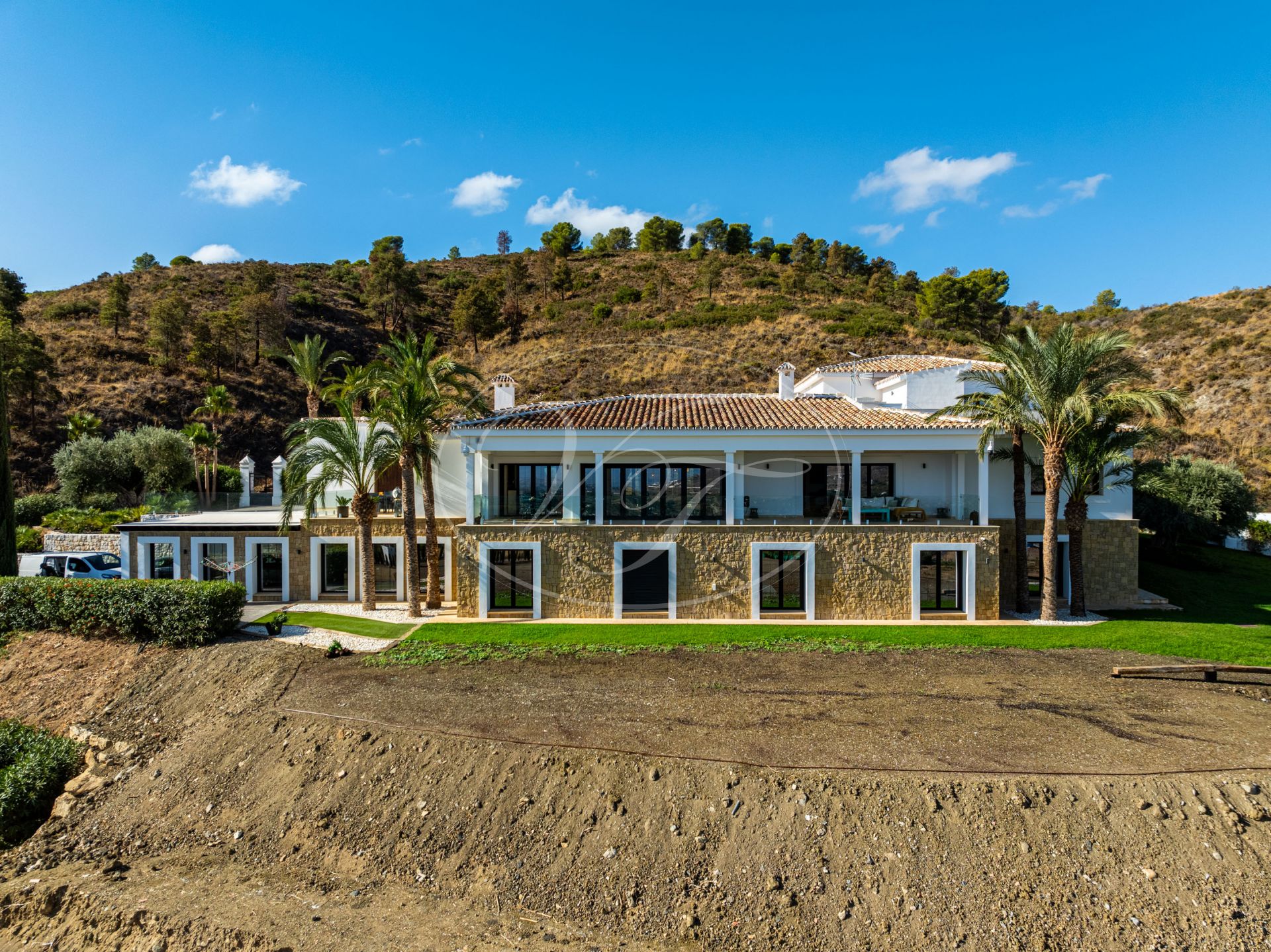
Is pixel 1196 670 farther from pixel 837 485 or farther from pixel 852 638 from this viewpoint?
pixel 837 485

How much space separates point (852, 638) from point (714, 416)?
9.11 metres

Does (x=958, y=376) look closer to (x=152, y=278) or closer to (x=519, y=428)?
(x=519, y=428)

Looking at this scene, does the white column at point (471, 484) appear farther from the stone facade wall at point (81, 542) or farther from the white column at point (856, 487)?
the stone facade wall at point (81, 542)

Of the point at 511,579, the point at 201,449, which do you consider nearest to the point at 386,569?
the point at 511,579

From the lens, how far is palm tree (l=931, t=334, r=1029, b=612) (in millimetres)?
21547

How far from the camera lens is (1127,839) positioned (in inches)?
406

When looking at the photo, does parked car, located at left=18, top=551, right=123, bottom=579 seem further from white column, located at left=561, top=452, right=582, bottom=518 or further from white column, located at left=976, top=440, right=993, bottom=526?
white column, located at left=976, top=440, right=993, bottom=526

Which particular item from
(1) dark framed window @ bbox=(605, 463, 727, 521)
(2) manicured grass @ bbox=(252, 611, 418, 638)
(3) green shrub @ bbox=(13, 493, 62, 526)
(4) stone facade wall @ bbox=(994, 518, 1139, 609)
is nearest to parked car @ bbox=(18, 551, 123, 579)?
(2) manicured grass @ bbox=(252, 611, 418, 638)

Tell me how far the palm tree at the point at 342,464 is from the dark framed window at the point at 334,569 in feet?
8.22

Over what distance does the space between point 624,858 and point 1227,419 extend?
64.5 meters

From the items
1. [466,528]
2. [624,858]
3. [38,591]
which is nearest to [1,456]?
[38,591]

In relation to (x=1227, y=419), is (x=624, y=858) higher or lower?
lower

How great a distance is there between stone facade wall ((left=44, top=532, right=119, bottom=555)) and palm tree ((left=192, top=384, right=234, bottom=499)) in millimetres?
4599

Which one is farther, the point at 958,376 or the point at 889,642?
the point at 958,376
